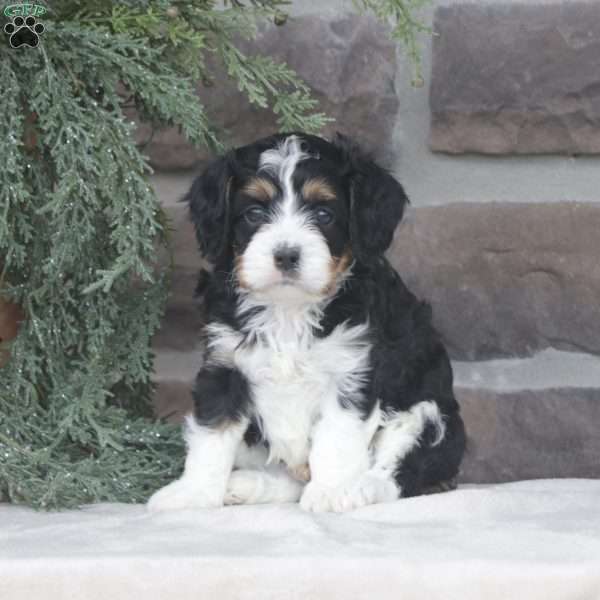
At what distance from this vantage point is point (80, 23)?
2.74 meters

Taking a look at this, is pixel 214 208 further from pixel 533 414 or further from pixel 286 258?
pixel 533 414

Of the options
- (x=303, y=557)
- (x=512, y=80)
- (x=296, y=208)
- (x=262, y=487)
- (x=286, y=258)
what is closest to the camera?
(x=303, y=557)

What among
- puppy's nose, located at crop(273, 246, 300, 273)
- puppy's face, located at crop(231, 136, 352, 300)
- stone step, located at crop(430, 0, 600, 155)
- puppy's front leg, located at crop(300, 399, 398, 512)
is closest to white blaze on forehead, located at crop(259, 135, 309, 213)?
puppy's face, located at crop(231, 136, 352, 300)

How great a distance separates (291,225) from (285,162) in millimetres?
161

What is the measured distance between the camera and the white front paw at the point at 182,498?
256 cm

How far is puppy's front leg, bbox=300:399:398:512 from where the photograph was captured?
260 cm

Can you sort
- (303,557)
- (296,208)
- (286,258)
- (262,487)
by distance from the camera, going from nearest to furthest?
1. (303,557)
2. (286,258)
3. (296,208)
4. (262,487)

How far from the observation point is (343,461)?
2648 millimetres

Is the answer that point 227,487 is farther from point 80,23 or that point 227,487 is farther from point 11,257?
point 80,23

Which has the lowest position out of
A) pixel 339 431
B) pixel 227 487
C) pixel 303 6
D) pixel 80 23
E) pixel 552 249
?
pixel 227 487

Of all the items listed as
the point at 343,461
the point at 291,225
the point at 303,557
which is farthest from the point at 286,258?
the point at 303,557

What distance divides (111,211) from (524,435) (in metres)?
1.30

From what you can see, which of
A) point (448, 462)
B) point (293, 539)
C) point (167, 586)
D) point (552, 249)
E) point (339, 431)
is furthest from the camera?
point (552, 249)

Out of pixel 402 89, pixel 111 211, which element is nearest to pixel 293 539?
pixel 111 211
